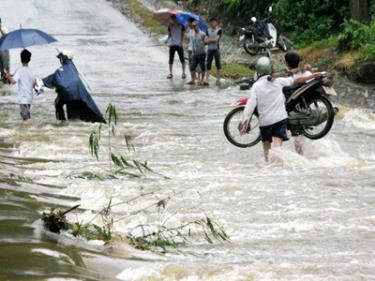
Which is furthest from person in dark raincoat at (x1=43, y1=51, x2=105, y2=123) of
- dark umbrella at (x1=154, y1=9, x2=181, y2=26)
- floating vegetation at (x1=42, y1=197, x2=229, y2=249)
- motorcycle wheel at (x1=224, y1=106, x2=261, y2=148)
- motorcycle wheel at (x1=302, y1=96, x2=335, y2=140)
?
floating vegetation at (x1=42, y1=197, x2=229, y2=249)

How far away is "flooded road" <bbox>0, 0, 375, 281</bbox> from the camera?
566 cm

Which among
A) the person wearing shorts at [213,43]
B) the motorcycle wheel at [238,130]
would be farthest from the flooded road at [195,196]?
the person wearing shorts at [213,43]

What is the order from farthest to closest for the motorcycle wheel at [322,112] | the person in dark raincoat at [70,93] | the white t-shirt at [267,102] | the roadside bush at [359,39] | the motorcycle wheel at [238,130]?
the roadside bush at [359,39] → the person in dark raincoat at [70,93] → the motorcycle wheel at [322,112] → the motorcycle wheel at [238,130] → the white t-shirt at [267,102]

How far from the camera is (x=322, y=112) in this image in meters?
11.1

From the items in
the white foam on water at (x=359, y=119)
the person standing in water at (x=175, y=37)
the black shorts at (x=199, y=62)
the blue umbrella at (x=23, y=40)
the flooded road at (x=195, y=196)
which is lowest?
the white foam on water at (x=359, y=119)

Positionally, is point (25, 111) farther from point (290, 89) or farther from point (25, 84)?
point (290, 89)

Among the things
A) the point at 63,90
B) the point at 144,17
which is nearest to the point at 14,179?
the point at 63,90

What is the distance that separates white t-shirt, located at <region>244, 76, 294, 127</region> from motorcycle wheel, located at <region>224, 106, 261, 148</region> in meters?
0.69

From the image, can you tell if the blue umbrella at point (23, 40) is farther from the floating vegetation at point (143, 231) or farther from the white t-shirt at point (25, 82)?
the floating vegetation at point (143, 231)

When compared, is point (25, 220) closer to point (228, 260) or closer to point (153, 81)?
point (228, 260)

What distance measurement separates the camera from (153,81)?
64.4 ft

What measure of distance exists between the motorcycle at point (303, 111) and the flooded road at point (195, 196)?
0.98 ft

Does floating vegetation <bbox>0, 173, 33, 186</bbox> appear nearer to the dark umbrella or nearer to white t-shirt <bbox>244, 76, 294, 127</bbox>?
white t-shirt <bbox>244, 76, 294, 127</bbox>

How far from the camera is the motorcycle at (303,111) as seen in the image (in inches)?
433
